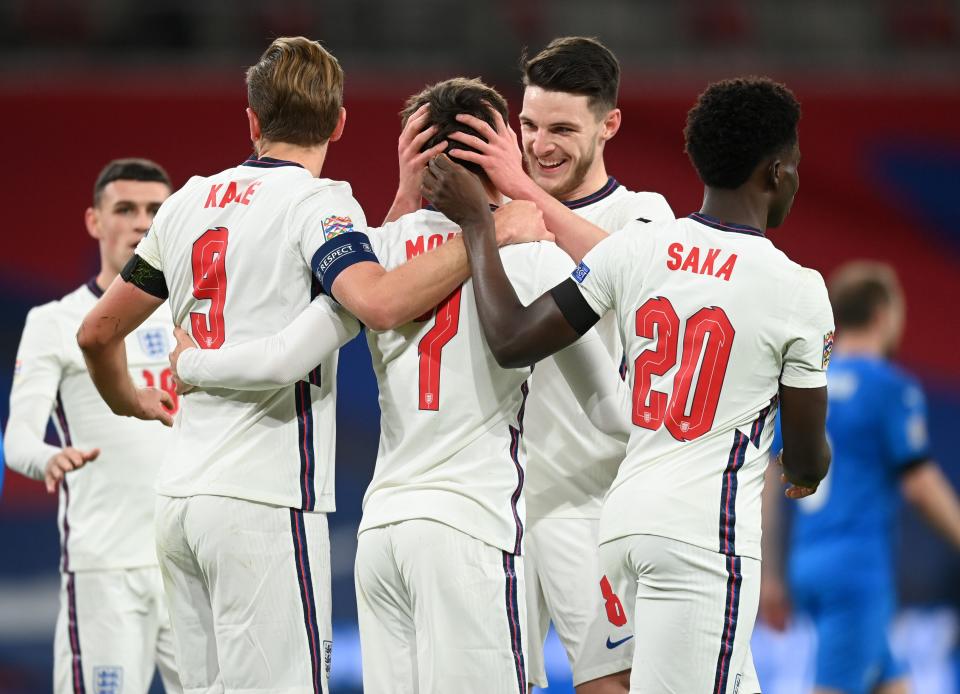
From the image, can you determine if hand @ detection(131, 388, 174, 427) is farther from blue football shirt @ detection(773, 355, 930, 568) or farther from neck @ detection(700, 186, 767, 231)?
blue football shirt @ detection(773, 355, 930, 568)

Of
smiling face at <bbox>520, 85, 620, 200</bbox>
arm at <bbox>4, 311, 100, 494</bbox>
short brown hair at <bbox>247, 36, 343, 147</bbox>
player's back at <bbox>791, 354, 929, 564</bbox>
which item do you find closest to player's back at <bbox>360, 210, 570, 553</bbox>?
short brown hair at <bbox>247, 36, 343, 147</bbox>

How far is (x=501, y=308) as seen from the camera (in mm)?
3598

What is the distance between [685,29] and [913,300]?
366cm

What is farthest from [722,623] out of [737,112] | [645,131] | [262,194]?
[645,131]

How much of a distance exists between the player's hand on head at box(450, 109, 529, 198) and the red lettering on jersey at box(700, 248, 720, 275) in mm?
644

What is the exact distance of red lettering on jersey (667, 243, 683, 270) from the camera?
3572mm

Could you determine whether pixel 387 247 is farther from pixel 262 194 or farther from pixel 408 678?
pixel 408 678

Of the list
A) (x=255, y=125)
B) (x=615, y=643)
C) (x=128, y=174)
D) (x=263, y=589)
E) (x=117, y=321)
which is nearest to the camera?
(x=263, y=589)

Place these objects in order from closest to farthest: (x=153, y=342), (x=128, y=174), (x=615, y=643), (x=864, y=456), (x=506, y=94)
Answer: (x=615, y=643) < (x=153, y=342) < (x=128, y=174) < (x=864, y=456) < (x=506, y=94)

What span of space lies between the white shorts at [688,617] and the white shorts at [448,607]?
1.17 feet

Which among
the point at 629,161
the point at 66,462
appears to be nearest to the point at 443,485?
the point at 66,462

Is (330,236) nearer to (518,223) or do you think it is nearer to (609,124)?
(518,223)

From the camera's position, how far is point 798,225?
12828 mm

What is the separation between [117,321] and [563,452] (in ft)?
4.86
